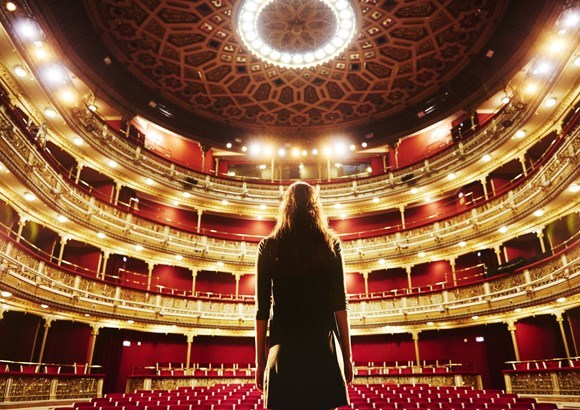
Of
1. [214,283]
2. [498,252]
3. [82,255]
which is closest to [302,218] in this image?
[498,252]

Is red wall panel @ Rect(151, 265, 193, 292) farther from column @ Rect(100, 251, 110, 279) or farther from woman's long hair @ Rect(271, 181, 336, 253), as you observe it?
woman's long hair @ Rect(271, 181, 336, 253)

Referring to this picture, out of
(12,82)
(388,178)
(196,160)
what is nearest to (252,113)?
(196,160)

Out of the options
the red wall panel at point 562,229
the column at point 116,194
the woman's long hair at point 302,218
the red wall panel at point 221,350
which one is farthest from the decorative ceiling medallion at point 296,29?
the woman's long hair at point 302,218

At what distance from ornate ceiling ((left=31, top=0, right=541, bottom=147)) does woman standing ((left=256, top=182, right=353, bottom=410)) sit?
17630mm

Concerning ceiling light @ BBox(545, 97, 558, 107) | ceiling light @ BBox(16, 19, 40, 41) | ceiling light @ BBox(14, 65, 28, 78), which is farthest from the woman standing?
ceiling light @ BBox(545, 97, 558, 107)

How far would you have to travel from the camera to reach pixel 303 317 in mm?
1835

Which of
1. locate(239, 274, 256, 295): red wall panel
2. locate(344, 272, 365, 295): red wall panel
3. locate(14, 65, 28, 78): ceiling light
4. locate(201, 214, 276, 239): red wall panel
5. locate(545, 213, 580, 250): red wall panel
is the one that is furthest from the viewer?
locate(201, 214, 276, 239): red wall panel

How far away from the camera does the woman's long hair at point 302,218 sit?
199 cm

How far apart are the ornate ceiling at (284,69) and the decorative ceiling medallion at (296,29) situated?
6cm

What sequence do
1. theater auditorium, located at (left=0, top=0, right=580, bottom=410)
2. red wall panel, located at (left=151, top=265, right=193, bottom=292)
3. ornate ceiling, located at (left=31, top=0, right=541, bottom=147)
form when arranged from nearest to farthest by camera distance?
theater auditorium, located at (left=0, top=0, right=580, bottom=410) → ornate ceiling, located at (left=31, top=0, right=541, bottom=147) → red wall panel, located at (left=151, top=265, right=193, bottom=292)

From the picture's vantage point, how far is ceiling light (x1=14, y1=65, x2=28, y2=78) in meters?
13.6

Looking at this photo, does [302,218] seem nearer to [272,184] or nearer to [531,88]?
[531,88]

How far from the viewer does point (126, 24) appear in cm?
1797

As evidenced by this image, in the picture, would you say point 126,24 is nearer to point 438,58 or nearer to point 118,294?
point 118,294
